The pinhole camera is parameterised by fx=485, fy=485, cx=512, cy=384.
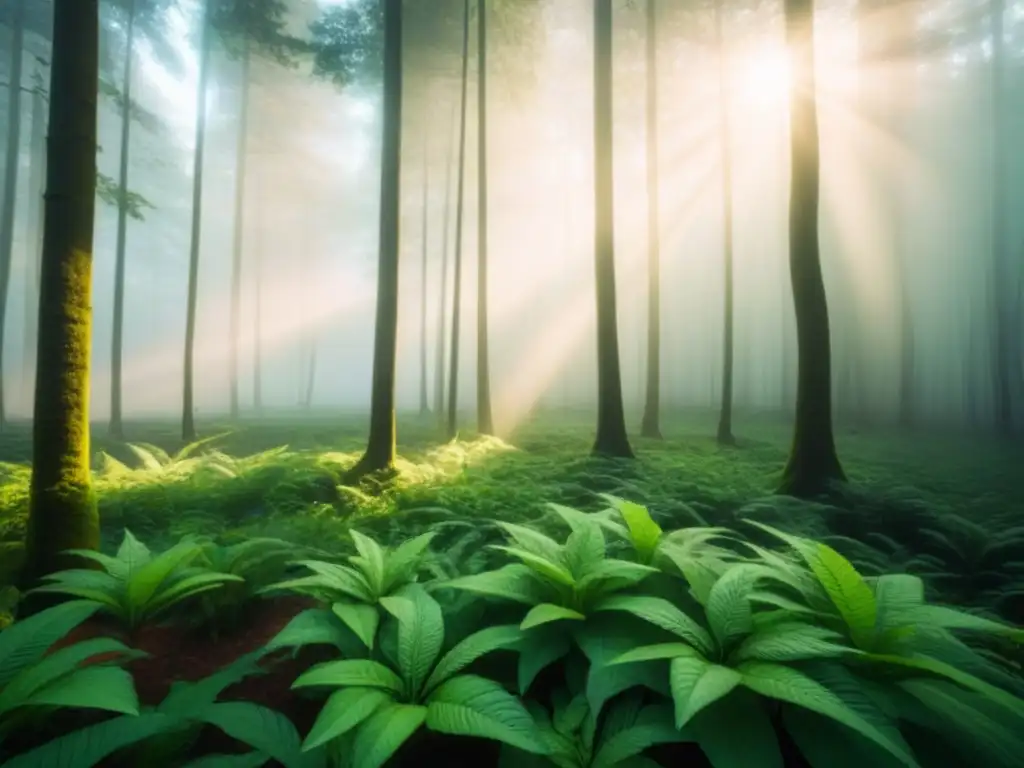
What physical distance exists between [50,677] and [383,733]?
1356 millimetres

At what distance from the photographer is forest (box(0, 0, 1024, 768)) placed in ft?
5.79

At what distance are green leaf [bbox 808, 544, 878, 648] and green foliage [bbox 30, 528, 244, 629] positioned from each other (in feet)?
9.89

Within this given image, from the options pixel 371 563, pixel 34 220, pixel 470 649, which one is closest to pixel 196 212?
pixel 371 563

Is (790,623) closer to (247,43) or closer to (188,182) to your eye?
(247,43)

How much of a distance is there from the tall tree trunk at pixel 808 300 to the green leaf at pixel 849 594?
5.81 meters

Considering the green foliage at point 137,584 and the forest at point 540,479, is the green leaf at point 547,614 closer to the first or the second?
the forest at point 540,479

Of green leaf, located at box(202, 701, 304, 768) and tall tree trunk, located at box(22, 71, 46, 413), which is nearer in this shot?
green leaf, located at box(202, 701, 304, 768)

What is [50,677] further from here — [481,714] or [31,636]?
[481,714]

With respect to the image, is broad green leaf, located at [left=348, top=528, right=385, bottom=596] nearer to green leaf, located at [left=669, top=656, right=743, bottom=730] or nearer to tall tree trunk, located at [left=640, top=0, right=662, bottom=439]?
green leaf, located at [left=669, top=656, right=743, bottom=730]

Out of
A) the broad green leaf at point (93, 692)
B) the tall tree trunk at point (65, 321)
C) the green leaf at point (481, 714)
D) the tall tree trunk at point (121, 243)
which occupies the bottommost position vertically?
the green leaf at point (481, 714)

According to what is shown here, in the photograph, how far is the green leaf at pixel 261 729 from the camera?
66.2 inches

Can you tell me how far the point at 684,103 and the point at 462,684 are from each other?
1957 centimetres

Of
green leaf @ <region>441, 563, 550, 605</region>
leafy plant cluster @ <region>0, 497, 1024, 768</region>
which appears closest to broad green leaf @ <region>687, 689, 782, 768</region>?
leafy plant cluster @ <region>0, 497, 1024, 768</region>

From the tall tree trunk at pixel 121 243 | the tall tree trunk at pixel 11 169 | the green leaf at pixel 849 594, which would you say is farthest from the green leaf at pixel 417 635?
the tall tree trunk at pixel 11 169
